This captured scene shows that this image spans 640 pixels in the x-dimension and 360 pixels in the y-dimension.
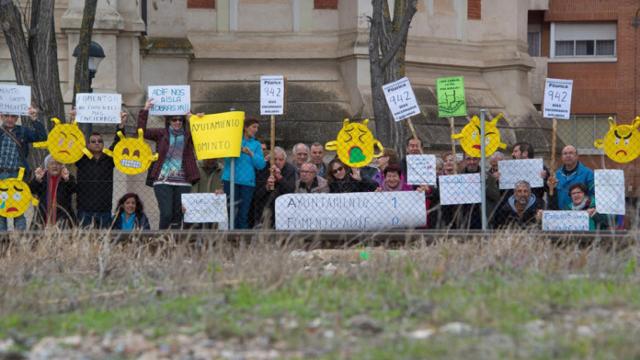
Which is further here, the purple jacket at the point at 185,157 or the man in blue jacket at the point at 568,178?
the purple jacket at the point at 185,157

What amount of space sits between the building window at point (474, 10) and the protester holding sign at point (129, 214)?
14.3 metres

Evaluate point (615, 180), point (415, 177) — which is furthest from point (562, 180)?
point (415, 177)

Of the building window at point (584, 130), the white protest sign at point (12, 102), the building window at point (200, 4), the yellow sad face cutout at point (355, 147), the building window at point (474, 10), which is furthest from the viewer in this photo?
the building window at point (584, 130)

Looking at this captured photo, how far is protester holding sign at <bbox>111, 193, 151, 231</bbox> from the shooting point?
1617 centimetres

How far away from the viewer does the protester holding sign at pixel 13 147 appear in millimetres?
16500

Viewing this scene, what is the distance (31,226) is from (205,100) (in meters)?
10.4

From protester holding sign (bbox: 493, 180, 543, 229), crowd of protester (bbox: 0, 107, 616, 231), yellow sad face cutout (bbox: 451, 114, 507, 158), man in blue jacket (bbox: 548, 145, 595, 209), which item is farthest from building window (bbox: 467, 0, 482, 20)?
protester holding sign (bbox: 493, 180, 543, 229)

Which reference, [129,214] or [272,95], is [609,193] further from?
[129,214]

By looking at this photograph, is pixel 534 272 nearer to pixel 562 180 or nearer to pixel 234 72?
pixel 562 180

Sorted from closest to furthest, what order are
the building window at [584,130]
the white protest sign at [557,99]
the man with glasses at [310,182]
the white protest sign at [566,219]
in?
the white protest sign at [566,219] < the man with glasses at [310,182] < the white protest sign at [557,99] < the building window at [584,130]

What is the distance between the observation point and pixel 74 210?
16.9 m

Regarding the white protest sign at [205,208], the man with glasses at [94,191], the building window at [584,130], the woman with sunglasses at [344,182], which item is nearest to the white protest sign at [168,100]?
the man with glasses at [94,191]

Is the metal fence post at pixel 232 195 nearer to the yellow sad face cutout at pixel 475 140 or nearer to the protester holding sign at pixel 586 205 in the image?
the yellow sad face cutout at pixel 475 140

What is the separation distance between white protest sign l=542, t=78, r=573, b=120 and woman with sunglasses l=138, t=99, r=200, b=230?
4.50 metres
